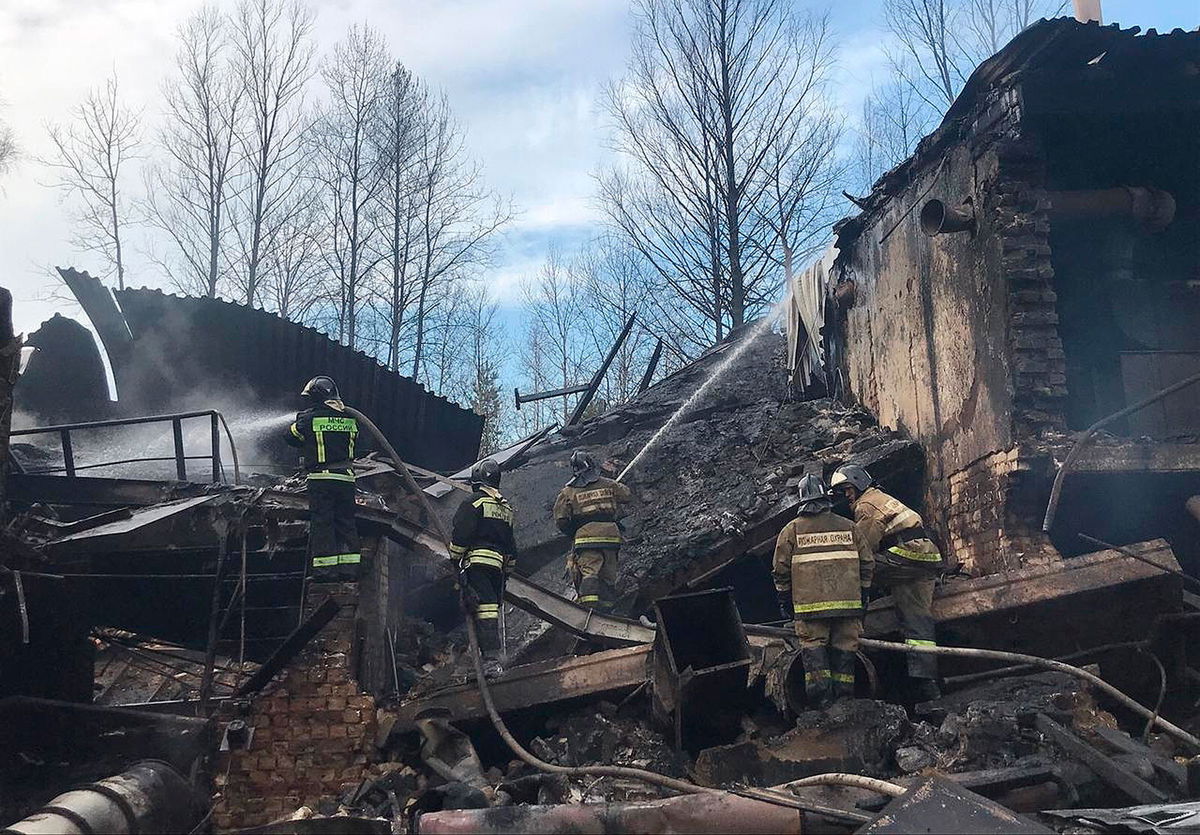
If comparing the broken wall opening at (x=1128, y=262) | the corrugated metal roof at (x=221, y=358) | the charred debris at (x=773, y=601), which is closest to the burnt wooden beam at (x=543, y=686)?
the charred debris at (x=773, y=601)

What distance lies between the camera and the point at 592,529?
350 inches

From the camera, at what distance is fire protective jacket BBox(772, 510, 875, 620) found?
6305 millimetres

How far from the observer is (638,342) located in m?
28.6

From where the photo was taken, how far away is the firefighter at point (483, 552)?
7.76 m

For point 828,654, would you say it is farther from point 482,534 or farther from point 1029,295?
point 1029,295

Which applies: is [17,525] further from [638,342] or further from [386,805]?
[638,342]

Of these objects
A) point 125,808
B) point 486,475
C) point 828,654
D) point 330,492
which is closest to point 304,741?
point 330,492

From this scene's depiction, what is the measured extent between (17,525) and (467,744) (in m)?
3.64

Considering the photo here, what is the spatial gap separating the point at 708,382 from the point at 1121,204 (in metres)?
5.98

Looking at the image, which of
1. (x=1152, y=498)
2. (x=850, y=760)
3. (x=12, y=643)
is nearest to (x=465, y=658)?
(x=12, y=643)

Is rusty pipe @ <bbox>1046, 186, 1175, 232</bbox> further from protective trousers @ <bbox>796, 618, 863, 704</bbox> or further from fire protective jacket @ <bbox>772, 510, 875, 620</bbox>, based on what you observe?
protective trousers @ <bbox>796, 618, 863, 704</bbox>

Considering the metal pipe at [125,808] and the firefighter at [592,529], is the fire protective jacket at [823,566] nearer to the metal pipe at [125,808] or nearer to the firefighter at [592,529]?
the firefighter at [592,529]

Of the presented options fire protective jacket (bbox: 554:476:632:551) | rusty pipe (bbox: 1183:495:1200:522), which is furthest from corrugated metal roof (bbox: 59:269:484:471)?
rusty pipe (bbox: 1183:495:1200:522)

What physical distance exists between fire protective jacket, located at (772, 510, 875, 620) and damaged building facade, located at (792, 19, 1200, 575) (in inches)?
67.1
